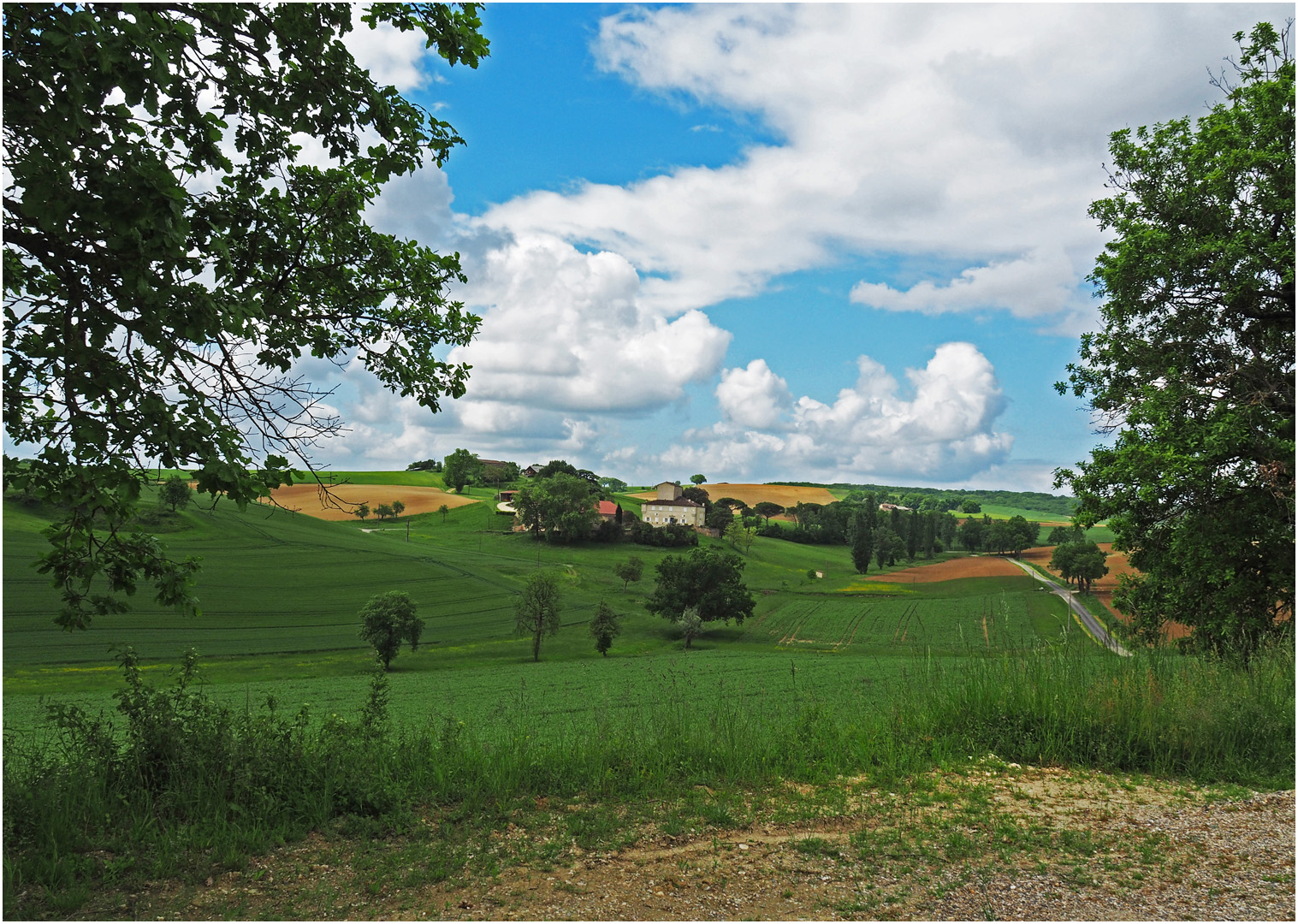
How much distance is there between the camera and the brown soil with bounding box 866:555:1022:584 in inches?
3100

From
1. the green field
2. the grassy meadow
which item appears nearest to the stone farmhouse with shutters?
the green field

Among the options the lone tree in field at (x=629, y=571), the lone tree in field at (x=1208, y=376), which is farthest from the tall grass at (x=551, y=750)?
the lone tree in field at (x=629, y=571)

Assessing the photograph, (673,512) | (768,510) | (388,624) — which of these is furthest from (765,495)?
(388,624)

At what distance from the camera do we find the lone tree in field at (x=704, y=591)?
6419 centimetres

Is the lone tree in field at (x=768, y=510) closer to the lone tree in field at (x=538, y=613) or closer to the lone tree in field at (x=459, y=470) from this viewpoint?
the lone tree in field at (x=459, y=470)

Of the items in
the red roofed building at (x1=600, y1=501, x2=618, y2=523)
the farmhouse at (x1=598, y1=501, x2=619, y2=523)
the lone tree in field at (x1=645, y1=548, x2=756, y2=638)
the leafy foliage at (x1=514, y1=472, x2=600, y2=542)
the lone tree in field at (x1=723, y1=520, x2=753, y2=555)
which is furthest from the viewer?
the lone tree in field at (x1=723, y1=520, x2=753, y2=555)

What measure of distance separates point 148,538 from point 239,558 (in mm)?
65829

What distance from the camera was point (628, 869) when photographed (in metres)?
Result: 4.86

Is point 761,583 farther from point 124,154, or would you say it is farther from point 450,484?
point 124,154

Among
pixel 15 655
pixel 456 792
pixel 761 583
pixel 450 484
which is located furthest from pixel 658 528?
pixel 456 792

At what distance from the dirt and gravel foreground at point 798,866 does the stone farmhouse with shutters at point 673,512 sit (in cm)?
9981

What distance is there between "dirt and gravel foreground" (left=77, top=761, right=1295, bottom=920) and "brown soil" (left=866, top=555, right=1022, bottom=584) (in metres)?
78.0

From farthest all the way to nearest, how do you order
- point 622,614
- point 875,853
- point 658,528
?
point 658,528 → point 622,614 → point 875,853

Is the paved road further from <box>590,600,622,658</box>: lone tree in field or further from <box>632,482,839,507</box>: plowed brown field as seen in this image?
<box>632,482,839,507</box>: plowed brown field
